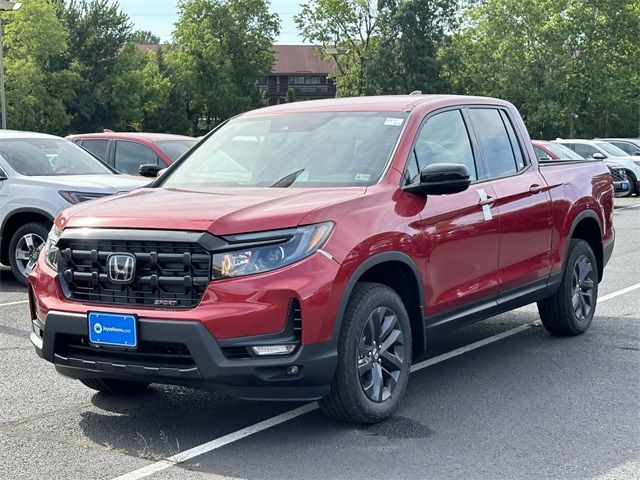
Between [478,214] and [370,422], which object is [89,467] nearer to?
[370,422]

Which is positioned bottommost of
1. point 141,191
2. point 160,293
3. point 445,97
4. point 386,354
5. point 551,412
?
point 551,412

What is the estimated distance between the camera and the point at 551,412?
5.55 metres

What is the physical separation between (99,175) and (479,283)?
242 inches

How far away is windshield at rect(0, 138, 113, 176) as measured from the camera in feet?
35.7

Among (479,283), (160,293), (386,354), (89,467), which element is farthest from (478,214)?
(89,467)

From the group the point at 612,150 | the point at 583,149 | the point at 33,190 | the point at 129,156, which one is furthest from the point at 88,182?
the point at 612,150

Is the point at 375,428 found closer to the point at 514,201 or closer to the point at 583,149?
the point at 514,201

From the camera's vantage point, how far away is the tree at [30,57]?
187 feet

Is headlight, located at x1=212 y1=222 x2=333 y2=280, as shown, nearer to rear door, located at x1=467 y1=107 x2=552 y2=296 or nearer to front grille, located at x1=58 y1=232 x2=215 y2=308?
front grille, located at x1=58 y1=232 x2=215 y2=308

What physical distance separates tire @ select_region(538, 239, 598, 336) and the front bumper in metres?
3.25

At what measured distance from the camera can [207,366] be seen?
462cm

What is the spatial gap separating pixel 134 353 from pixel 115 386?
116 cm

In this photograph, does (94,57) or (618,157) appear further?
(94,57)

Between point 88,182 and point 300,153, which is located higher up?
point 300,153
